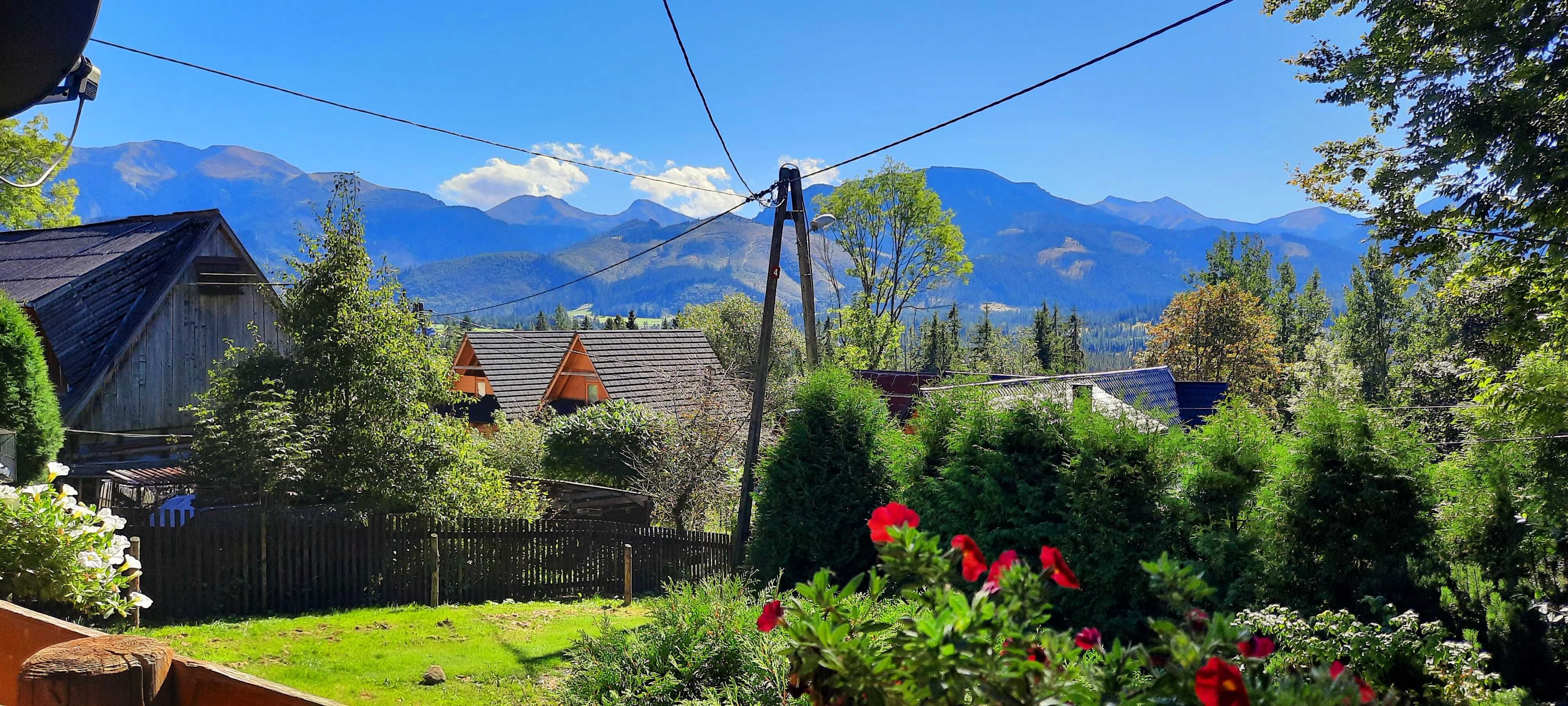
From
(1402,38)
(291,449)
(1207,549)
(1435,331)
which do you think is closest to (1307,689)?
(1207,549)

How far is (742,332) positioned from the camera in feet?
177

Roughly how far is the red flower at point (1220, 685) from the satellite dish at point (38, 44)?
3364mm

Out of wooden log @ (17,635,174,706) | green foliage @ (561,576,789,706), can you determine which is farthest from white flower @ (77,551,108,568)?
wooden log @ (17,635,174,706)

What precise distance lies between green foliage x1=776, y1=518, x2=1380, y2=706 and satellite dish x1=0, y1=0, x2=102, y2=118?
2734 mm

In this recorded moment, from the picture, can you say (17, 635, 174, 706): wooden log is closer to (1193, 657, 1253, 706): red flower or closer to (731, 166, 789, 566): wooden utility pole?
(1193, 657, 1253, 706): red flower

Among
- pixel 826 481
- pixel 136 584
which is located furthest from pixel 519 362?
pixel 826 481

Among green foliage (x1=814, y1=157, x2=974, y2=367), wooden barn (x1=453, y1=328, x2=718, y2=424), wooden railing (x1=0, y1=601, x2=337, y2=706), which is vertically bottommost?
wooden railing (x1=0, y1=601, x2=337, y2=706)

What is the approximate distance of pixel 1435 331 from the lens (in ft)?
124

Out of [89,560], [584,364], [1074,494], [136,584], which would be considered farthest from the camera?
[584,364]

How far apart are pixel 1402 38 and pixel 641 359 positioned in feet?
80.0

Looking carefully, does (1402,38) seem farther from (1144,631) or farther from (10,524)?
(10,524)

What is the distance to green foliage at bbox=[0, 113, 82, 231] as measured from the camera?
27609 mm

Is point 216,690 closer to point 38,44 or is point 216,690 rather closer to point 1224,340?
point 38,44

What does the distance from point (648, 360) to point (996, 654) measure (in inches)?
1132
